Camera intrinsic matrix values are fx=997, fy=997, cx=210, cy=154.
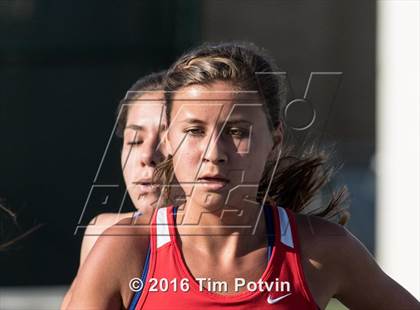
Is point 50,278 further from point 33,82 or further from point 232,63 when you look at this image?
point 232,63

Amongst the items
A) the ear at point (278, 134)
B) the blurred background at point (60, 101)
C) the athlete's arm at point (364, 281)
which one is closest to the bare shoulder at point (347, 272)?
the athlete's arm at point (364, 281)

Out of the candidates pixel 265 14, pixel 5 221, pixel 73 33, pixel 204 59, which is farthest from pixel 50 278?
pixel 265 14

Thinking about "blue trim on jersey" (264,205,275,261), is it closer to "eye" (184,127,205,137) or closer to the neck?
the neck

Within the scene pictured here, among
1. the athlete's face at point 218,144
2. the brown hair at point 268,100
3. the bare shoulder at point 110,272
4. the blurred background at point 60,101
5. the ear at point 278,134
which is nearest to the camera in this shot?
the bare shoulder at point 110,272

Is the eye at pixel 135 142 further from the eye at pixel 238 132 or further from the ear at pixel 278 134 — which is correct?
the eye at pixel 238 132

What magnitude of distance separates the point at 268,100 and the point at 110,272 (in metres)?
0.59

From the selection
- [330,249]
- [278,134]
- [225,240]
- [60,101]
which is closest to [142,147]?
[278,134]

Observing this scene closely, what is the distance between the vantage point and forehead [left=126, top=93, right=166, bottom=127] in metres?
2.89

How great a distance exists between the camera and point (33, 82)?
554cm

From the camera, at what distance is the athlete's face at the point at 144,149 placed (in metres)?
2.85

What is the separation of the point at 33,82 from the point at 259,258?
3.54m

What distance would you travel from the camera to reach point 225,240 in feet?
7.42

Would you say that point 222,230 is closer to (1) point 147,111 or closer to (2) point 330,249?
(2) point 330,249

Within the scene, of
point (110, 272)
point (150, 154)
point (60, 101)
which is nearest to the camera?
point (110, 272)
